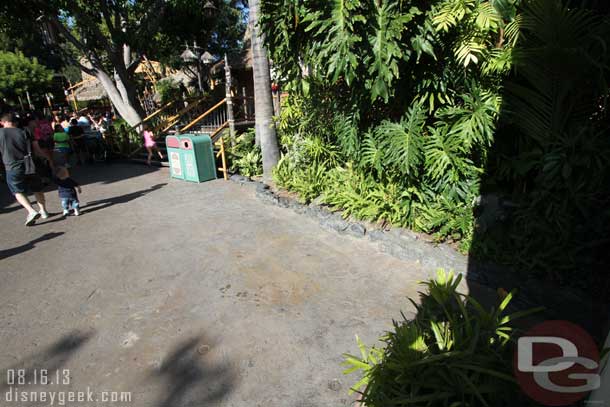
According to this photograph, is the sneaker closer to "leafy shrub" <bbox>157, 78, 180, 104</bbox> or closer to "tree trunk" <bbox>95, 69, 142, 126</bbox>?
"tree trunk" <bbox>95, 69, 142, 126</bbox>

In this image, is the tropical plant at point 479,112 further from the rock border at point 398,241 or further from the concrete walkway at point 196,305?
the concrete walkway at point 196,305

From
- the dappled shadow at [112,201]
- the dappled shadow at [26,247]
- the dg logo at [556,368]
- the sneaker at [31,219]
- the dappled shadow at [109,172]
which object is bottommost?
the dappled shadow at [109,172]

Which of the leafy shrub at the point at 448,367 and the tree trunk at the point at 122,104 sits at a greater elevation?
the tree trunk at the point at 122,104

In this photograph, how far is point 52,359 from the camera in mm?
2916

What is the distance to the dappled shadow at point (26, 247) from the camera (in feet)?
16.3

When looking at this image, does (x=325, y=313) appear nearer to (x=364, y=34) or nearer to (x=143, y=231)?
(x=364, y=34)

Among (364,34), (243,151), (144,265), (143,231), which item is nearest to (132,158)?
(243,151)

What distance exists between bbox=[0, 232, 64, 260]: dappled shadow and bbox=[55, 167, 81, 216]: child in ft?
3.02

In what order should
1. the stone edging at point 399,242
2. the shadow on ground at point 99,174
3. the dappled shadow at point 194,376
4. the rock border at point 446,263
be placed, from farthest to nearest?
the shadow on ground at point 99,174 < the stone edging at point 399,242 < the rock border at point 446,263 < the dappled shadow at point 194,376

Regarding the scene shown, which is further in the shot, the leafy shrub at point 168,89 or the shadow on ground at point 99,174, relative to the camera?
the leafy shrub at point 168,89

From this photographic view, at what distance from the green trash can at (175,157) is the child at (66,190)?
2.74 metres

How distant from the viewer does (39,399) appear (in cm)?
253

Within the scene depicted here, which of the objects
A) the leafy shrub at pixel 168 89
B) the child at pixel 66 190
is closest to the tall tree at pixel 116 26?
the leafy shrub at pixel 168 89

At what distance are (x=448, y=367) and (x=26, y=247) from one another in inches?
238
